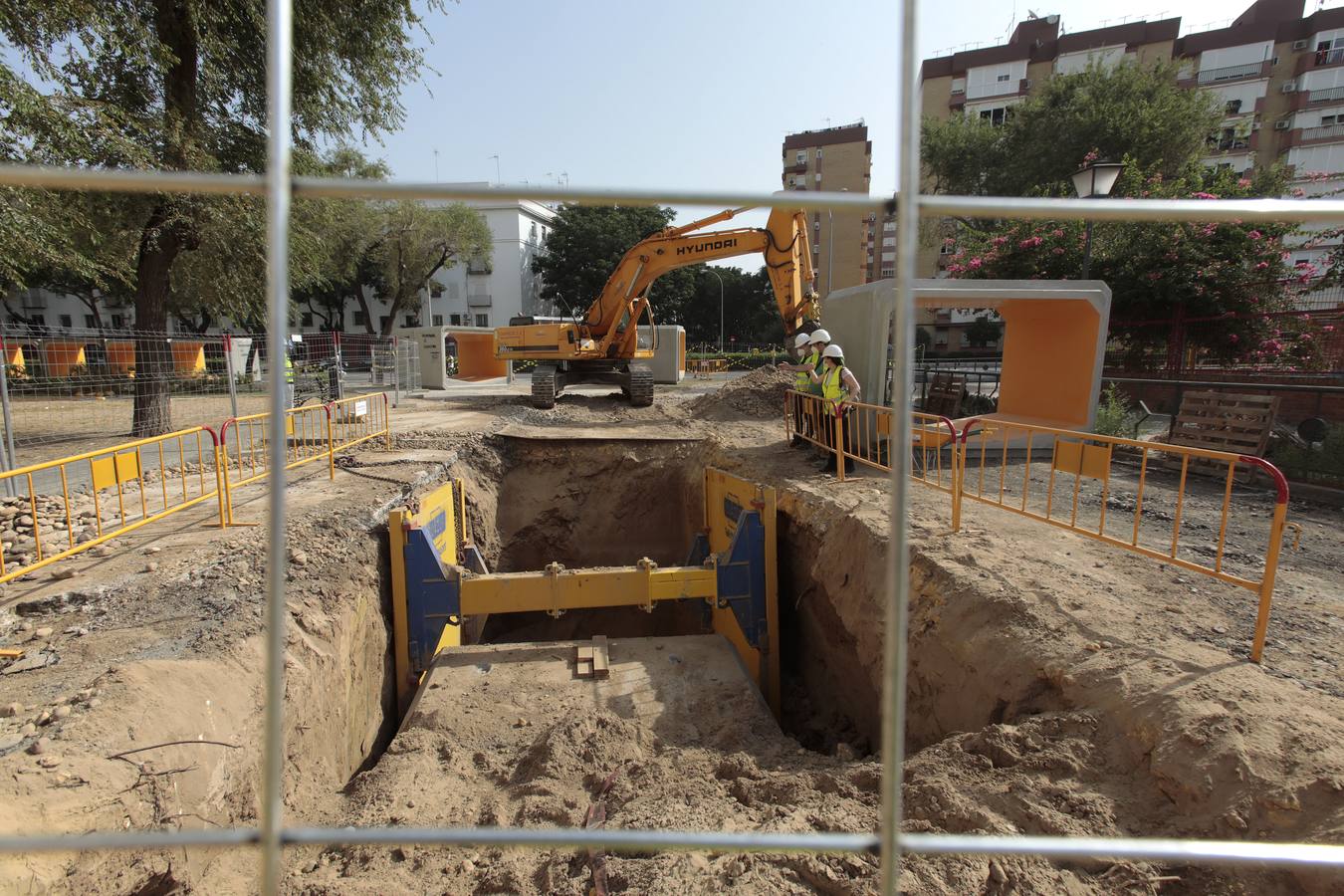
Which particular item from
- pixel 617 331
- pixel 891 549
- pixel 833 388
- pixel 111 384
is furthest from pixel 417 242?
pixel 891 549

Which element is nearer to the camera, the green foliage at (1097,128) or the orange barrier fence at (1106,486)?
the orange barrier fence at (1106,486)

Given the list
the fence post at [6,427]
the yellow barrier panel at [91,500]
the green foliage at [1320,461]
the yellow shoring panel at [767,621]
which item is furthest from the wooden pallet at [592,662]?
the green foliage at [1320,461]

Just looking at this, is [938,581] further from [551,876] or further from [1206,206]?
[1206,206]

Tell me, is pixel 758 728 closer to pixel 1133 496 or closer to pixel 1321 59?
pixel 1133 496

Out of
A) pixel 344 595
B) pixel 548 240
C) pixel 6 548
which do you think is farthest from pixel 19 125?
pixel 548 240

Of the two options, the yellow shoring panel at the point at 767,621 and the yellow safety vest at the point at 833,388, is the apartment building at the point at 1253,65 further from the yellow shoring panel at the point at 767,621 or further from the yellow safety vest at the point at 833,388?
the yellow shoring panel at the point at 767,621

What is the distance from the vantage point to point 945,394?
13383 millimetres

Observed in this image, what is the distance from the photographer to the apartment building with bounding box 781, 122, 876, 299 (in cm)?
5028

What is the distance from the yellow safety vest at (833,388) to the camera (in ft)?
26.1

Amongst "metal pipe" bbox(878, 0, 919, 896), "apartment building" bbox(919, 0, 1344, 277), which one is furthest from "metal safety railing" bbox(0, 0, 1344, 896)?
"apartment building" bbox(919, 0, 1344, 277)

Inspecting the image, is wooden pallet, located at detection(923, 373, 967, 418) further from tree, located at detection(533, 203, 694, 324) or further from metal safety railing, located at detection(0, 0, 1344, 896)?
tree, located at detection(533, 203, 694, 324)

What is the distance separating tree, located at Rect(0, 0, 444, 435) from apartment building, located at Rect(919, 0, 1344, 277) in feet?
116

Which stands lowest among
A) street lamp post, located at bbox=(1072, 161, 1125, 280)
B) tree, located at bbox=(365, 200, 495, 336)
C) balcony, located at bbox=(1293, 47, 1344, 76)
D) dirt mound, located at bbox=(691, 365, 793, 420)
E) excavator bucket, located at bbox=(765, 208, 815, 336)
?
dirt mound, located at bbox=(691, 365, 793, 420)

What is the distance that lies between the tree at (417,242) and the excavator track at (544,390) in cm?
2327
